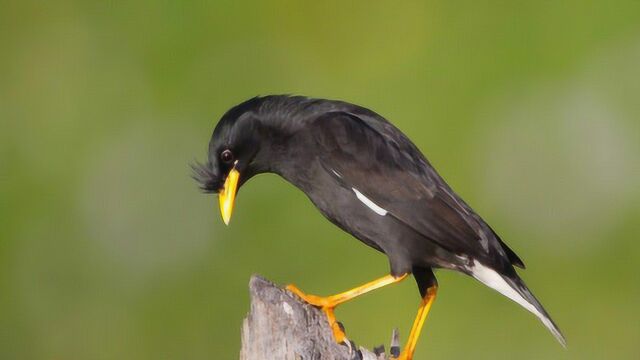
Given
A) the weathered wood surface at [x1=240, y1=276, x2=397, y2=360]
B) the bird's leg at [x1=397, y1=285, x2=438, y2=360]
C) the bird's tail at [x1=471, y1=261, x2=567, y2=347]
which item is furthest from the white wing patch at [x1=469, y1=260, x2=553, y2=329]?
the weathered wood surface at [x1=240, y1=276, x2=397, y2=360]

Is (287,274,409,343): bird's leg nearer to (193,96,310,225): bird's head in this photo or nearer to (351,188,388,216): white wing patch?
(351,188,388,216): white wing patch

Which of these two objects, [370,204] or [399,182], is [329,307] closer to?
[370,204]

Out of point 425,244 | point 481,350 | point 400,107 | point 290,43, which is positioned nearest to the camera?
point 425,244

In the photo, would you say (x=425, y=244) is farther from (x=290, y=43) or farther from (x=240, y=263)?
(x=290, y=43)

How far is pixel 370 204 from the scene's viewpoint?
8.29 metres

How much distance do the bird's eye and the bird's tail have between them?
135 cm

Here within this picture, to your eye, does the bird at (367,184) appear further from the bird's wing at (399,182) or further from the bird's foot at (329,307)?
the bird's foot at (329,307)

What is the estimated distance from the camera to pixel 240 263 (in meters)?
12.8

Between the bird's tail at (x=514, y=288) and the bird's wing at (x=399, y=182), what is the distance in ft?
0.34

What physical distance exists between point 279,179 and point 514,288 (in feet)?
15.9

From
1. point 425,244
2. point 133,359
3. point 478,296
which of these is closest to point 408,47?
point 478,296

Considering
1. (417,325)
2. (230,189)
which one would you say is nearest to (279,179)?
→ (230,189)

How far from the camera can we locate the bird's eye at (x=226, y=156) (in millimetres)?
8453

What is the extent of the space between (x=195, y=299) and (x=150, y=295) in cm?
44
